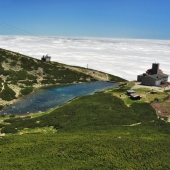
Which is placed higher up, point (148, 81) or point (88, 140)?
point (148, 81)

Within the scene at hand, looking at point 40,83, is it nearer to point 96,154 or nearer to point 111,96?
point 111,96

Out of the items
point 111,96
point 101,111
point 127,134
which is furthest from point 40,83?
point 127,134

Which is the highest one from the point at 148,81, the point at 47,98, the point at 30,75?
the point at 148,81

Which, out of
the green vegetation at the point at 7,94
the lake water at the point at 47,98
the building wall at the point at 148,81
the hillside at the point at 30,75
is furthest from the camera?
the building wall at the point at 148,81

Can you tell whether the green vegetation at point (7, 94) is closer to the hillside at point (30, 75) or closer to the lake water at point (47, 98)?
the hillside at point (30, 75)

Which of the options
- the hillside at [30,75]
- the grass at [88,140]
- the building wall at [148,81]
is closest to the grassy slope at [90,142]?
the grass at [88,140]

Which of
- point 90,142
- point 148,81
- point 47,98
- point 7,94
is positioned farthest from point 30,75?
point 90,142

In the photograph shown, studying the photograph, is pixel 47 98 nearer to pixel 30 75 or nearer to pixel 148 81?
pixel 30 75
